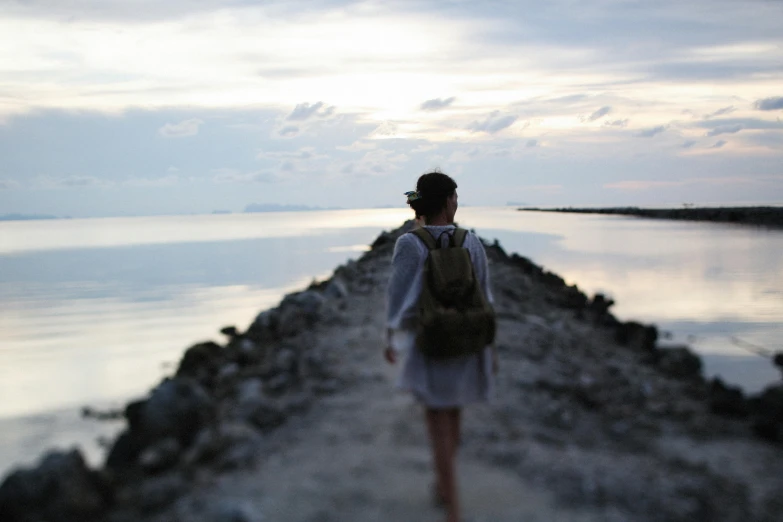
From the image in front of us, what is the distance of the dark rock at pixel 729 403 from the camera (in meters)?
6.38

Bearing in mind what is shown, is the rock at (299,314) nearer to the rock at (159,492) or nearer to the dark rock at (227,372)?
the dark rock at (227,372)

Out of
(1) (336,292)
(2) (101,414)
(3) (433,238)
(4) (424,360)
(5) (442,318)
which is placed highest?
(3) (433,238)

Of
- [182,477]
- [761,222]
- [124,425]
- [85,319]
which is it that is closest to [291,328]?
[124,425]

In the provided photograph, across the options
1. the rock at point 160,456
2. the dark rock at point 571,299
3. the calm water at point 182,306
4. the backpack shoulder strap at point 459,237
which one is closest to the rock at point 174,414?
the rock at point 160,456

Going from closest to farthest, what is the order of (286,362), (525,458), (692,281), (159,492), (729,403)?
(159,492) → (525,458) → (729,403) → (286,362) → (692,281)

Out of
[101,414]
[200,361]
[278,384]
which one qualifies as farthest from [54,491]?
[101,414]

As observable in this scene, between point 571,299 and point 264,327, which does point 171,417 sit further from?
point 571,299

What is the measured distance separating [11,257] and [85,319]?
2561 centimetres

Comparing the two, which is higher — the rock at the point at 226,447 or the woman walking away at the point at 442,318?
the woman walking away at the point at 442,318

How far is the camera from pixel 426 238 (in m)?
4.39

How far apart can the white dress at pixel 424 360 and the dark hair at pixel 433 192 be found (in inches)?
4.3

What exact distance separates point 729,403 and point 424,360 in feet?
10.5

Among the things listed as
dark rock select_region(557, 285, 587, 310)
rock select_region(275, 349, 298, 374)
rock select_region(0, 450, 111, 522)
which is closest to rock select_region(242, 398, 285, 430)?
rock select_region(275, 349, 298, 374)

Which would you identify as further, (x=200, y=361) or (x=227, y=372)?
(x=200, y=361)
